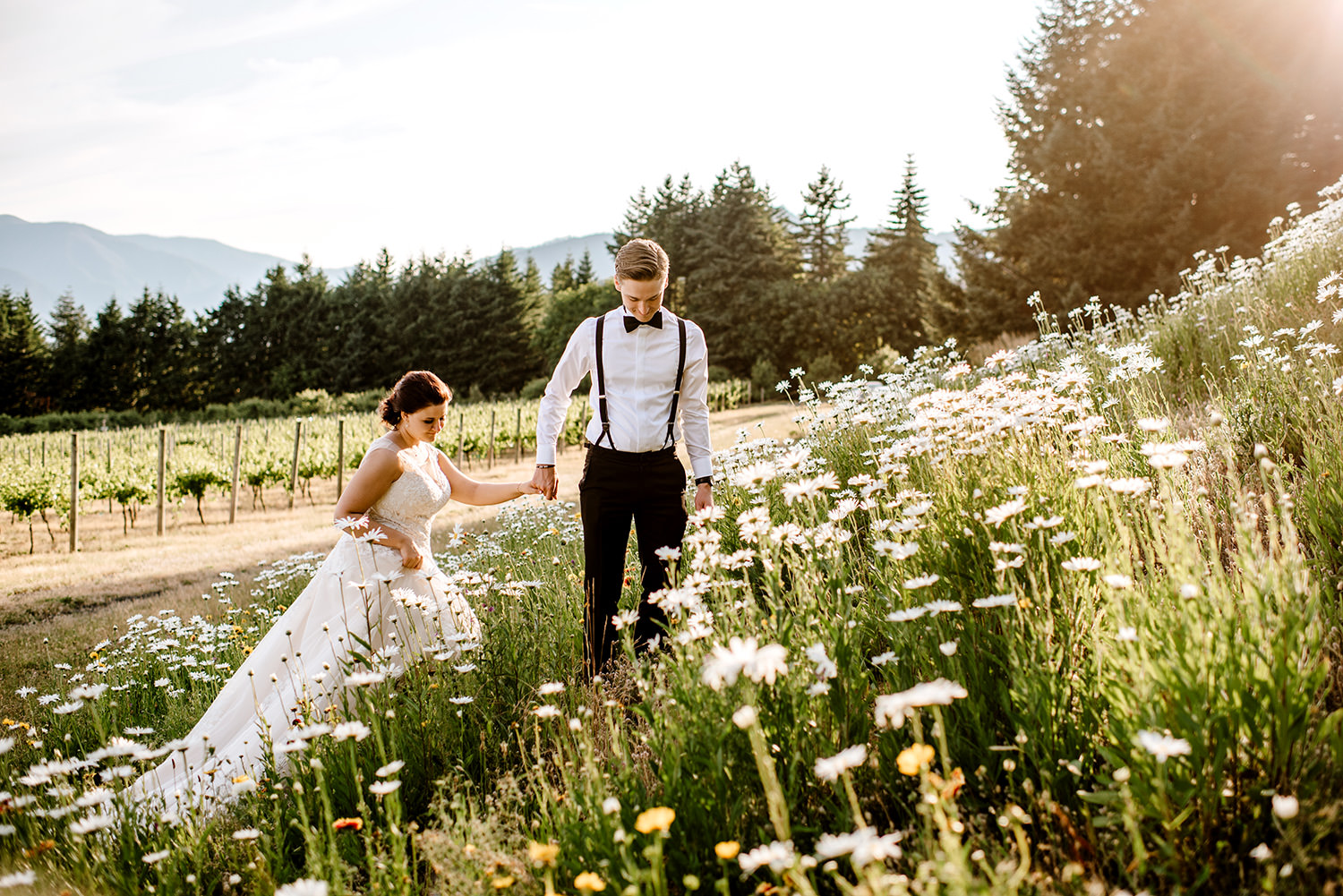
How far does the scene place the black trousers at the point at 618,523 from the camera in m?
3.51

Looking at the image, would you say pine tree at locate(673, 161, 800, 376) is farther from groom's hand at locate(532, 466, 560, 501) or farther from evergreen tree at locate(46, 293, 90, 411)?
groom's hand at locate(532, 466, 560, 501)

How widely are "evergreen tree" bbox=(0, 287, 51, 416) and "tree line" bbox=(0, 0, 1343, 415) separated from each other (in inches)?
4.6

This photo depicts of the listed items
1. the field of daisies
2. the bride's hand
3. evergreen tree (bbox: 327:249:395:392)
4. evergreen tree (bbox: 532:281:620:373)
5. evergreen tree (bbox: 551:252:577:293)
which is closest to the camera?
the field of daisies

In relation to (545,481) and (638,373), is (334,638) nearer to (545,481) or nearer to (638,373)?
(545,481)

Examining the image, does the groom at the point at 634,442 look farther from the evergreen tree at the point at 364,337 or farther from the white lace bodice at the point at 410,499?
the evergreen tree at the point at 364,337

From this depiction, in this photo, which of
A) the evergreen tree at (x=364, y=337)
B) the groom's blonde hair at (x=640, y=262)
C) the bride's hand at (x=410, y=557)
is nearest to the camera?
the groom's blonde hair at (x=640, y=262)

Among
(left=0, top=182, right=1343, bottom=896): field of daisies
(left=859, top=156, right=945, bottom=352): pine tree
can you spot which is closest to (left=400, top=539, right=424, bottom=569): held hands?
(left=0, top=182, right=1343, bottom=896): field of daisies

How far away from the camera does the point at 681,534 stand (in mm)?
3662

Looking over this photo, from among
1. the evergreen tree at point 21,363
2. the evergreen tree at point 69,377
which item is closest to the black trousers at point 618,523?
the evergreen tree at point 69,377

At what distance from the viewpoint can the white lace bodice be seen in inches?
165

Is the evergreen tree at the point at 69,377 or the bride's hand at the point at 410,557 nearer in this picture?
the bride's hand at the point at 410,557

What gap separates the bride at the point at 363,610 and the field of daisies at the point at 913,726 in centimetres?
27

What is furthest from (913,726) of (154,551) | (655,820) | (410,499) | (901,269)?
(901,269)

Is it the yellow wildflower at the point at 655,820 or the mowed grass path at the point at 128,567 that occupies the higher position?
the yellow wildflower at the point at 655,820
